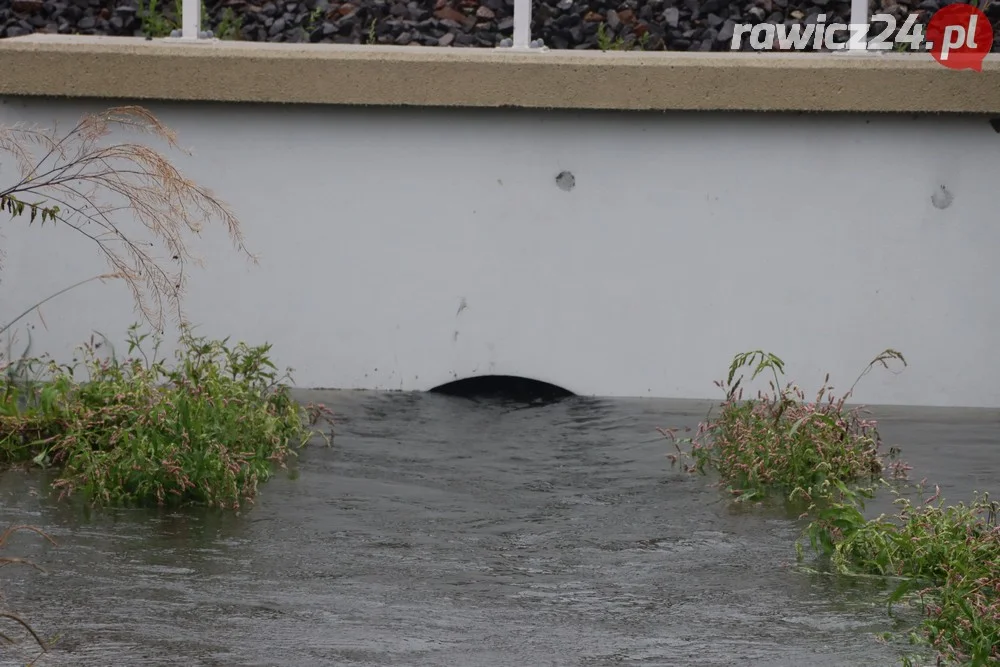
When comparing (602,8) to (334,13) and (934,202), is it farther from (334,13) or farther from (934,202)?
(934,202)

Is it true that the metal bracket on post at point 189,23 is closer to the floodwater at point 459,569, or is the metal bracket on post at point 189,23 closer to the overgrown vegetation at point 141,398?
the overgrown vegetation at point 141,398

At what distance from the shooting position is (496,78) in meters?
6.50

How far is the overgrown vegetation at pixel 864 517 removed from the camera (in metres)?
3.49

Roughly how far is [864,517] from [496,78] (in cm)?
287

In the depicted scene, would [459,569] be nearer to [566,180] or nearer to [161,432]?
[161,432]

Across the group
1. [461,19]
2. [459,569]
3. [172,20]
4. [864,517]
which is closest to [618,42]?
[461,19]

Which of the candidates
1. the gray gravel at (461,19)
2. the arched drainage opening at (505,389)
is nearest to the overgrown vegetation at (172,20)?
the gray gravel at (461,19)

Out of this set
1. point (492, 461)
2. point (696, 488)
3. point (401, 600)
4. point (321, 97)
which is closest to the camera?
point (401, 600)

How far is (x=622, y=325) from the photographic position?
684 cm

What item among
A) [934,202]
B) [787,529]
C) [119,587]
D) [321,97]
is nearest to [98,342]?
[321,97]

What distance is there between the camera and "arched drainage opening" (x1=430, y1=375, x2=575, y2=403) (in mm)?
6949

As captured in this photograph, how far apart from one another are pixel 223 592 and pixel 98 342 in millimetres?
3256

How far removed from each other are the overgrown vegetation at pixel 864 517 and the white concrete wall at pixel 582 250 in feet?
1.22

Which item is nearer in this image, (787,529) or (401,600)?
(401,600)
